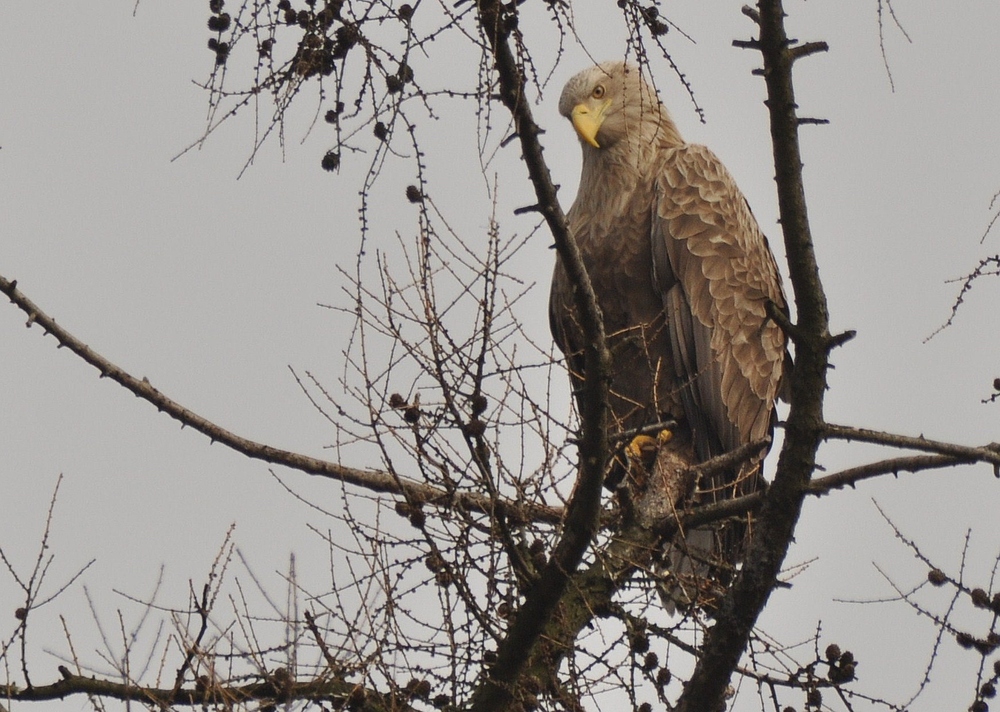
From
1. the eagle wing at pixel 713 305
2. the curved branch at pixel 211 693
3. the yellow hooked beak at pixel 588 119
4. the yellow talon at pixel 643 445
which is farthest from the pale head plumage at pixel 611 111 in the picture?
the curved branch at pixel 211 693

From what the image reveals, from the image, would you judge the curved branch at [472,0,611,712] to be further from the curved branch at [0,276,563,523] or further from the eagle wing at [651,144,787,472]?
the eagle wing at [651,144,787,472]

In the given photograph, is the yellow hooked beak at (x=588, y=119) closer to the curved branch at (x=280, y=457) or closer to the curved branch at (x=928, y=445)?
the curved branch at (x=280, y=457)

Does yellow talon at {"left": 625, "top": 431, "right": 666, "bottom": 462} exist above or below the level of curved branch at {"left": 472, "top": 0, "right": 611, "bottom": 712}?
above

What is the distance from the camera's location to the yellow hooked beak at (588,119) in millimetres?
6184

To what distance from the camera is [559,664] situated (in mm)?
3834

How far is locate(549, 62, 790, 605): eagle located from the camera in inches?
226

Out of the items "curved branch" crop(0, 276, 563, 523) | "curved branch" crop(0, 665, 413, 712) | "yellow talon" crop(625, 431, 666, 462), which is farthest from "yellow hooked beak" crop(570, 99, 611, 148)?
"curved branch" crop(0, 665, 413, 712)

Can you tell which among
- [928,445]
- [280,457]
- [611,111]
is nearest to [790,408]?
[928,445]

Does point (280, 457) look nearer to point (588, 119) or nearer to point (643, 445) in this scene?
point (643, 445)

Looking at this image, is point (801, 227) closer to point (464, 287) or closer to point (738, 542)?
point (464, 287)

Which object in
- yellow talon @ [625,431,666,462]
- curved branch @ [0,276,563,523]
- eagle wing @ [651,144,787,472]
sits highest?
eagle wing @ [651,144,787,472]

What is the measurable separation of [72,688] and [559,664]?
1431mm

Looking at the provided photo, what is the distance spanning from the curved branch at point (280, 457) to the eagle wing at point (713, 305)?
205cm

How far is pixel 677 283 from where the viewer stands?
5.87 m
